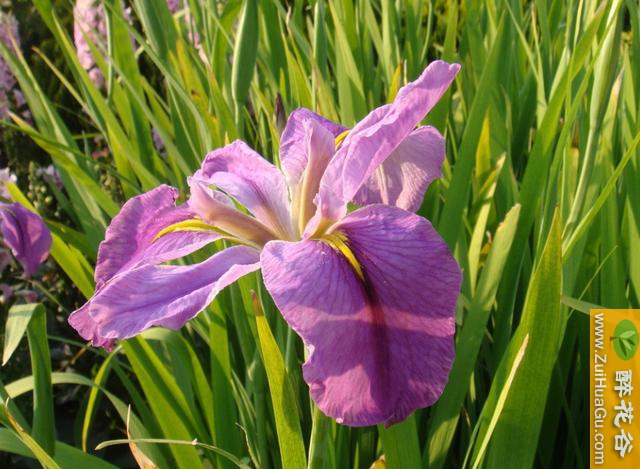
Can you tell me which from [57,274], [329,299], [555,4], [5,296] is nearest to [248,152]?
[329,299]

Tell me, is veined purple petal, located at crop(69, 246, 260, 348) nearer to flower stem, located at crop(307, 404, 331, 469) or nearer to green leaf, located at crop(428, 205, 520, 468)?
flower stem, located at crop(307, 404, 331, 469)

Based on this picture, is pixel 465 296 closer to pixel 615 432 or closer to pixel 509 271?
pixel 509 271

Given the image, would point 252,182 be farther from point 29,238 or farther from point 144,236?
point 29,238

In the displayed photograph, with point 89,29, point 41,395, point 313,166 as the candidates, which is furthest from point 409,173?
point 89,29

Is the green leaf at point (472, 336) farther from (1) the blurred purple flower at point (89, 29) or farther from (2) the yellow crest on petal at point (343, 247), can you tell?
(1) the blurred purple flower at point (89, 29)

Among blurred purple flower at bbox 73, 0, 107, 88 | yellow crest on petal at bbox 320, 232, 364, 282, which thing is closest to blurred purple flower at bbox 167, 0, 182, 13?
blurred purple flower at bbox 73, 0, 107, 88

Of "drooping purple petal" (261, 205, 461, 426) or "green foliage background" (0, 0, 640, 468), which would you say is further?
"green foliage background" (0, 0, 640, 468)

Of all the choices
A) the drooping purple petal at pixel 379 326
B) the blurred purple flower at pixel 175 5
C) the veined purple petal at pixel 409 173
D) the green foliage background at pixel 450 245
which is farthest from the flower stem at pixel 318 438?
the blurred purple flower at pixel 175 5
